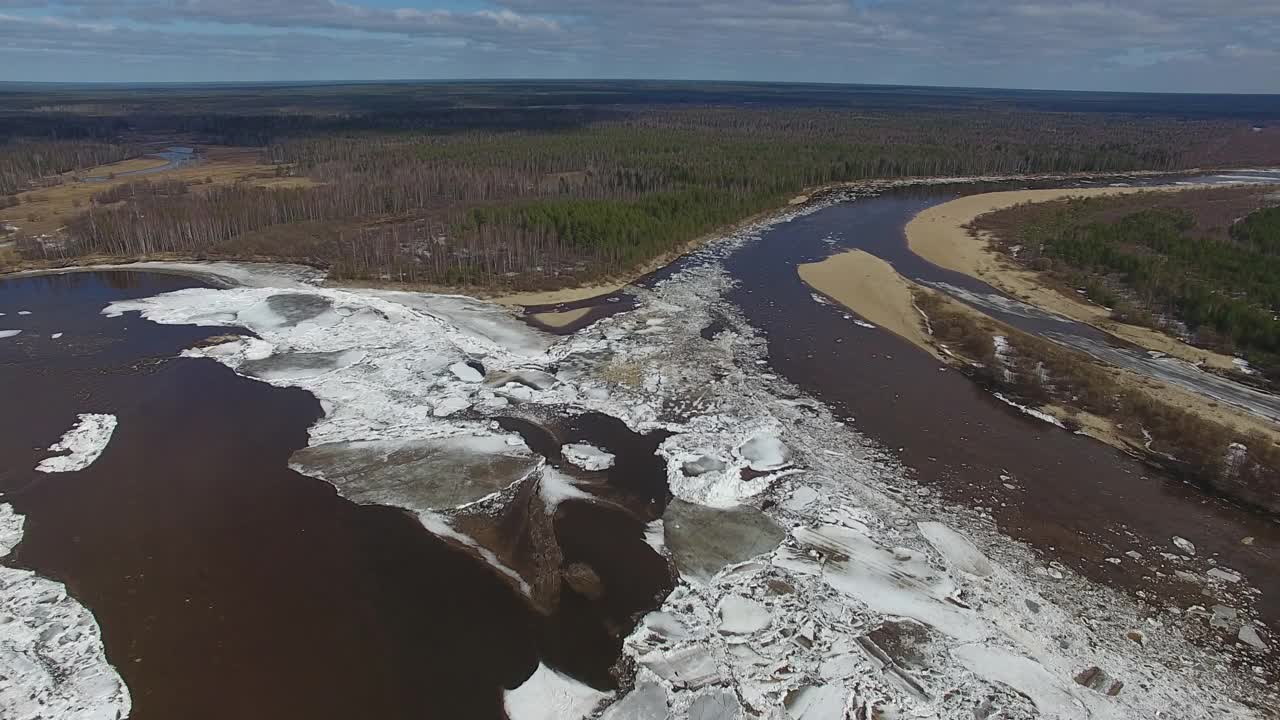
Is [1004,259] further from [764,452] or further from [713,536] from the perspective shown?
[713,536]

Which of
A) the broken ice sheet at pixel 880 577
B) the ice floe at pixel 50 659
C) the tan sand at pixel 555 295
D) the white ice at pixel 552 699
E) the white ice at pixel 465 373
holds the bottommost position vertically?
the white ice at pixel 552 699

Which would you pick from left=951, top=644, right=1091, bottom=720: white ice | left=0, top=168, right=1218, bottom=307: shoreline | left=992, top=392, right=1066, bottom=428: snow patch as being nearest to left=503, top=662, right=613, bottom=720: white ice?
left=951, top=644, right=1091, bottom=720: white ice

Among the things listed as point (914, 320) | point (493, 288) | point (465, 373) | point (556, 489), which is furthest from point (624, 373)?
point (914, 320)

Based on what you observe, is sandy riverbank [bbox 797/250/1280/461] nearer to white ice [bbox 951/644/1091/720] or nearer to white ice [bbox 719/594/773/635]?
white ice [bbox 951/644/1091/720]

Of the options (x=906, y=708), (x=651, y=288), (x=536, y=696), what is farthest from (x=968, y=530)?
(x=651, y=288)

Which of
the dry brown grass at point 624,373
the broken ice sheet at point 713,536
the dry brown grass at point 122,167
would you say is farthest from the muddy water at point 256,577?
the dry brown grass at point 122,167

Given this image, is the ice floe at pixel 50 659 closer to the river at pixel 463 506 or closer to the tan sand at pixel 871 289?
the river at pixel 463 506
